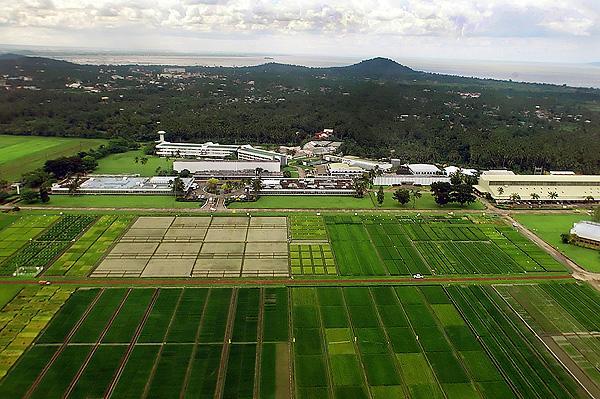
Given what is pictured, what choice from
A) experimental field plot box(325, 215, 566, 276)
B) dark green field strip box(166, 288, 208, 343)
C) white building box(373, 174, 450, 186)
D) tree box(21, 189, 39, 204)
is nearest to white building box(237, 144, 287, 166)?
white building box(373, 174, 450, 186)

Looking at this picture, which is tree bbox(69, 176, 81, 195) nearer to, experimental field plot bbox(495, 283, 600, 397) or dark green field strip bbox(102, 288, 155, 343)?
dark green field strip bbox(102, 288, 155, 343)

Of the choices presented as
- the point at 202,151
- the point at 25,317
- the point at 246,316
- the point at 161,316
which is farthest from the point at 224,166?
the point at 25,317

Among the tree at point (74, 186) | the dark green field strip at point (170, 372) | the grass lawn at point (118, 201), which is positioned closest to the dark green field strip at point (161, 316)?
the dark green field strip at point (170, 372)

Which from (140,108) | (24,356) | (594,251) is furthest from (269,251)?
(140,108)

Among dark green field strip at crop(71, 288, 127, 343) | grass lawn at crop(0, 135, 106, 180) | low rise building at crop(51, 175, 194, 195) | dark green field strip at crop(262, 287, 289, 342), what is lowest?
grass lawn at crop(0, 135, 106, 180)

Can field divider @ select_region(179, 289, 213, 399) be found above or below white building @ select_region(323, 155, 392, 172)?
above

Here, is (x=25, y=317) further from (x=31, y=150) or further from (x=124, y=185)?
(x=31, y=150)

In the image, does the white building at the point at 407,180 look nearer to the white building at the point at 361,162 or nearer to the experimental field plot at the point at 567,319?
the white building at the point at 361,162

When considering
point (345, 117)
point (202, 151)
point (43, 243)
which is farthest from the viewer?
point (345, 117)
